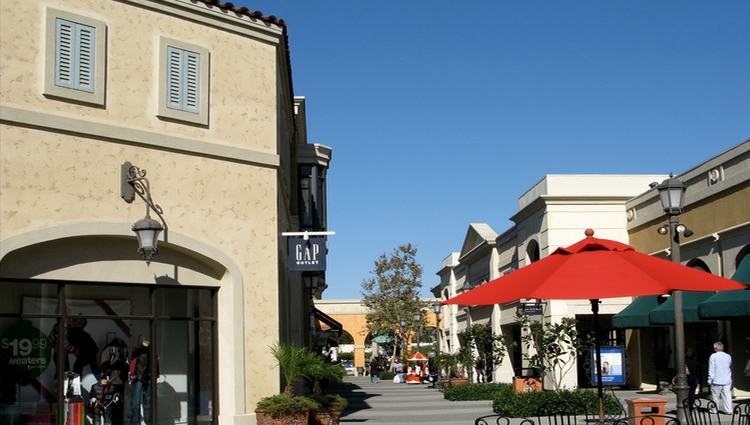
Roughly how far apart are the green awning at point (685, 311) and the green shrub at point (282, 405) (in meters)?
14.8

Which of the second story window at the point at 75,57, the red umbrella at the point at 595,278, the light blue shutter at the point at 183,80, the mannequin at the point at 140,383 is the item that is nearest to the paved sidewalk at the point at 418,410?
the mannequin at the point at 140,383

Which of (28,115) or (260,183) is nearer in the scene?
(28,115)

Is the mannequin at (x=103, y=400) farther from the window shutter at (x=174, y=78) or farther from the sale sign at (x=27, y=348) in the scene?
the window shutter at (x=174, y=78)

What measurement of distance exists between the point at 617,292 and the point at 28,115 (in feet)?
28.9

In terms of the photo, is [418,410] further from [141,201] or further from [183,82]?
[183,82]

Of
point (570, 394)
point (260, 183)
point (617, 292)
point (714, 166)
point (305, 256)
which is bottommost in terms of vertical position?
point (570, 394)

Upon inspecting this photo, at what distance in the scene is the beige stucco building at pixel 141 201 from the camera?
522 inches

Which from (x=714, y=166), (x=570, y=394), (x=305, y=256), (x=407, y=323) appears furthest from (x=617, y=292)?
(x=407, y=323)

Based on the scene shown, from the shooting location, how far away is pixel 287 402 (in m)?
15.6

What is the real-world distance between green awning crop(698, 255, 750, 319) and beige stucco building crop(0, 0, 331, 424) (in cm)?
1237

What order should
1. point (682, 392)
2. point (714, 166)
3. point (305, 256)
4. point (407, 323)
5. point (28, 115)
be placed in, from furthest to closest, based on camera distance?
1. point (407, 323)
2. point (714, 166)
3. point (305, 256)
4. point (682, 392)
5. point (28, 115)

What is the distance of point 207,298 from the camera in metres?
16.0

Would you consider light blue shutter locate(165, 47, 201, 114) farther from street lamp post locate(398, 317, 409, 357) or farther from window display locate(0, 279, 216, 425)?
street lamp post locate(398, 317, 409, 357)

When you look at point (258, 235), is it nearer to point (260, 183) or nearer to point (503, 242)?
point (260, 183)
